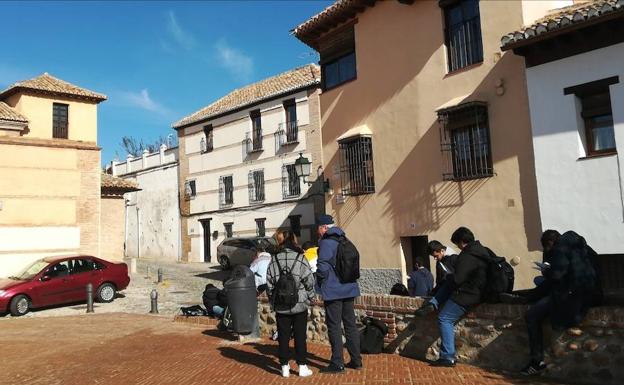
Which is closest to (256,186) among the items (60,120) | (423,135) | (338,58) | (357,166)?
(60,120)

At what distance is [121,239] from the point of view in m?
23.0

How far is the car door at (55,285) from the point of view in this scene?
588 inches

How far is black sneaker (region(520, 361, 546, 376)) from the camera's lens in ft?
18.7

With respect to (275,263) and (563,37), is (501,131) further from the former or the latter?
(275,263)

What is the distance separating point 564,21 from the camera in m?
9.80

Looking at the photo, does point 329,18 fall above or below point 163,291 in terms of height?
above

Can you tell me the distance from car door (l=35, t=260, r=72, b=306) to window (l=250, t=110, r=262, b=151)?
551 inches

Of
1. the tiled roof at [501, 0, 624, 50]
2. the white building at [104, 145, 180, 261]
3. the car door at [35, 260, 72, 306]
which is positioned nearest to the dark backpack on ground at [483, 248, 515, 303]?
the tiled roof at [501, 0, 624, 50]

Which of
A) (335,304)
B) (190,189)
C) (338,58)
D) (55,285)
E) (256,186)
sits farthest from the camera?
(190,189)

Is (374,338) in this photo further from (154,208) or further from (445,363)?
(154,208)

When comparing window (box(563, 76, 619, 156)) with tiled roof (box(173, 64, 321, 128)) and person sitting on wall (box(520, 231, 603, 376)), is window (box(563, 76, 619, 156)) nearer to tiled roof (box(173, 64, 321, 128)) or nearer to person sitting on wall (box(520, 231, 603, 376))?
person sitting on wall (box(520, 231, 603, 376))

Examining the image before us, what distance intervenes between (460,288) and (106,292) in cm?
1303

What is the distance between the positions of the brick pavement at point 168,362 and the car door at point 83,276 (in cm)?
475

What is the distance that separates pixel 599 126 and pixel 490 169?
226cm
